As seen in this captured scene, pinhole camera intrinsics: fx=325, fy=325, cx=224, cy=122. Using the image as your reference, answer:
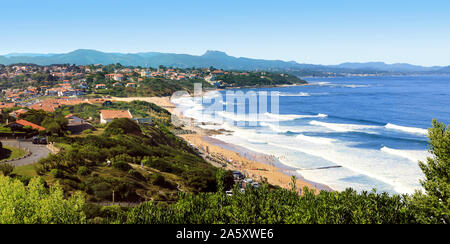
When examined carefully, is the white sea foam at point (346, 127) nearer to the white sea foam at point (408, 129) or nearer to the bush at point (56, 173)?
the white sea foam at point (408, 129)

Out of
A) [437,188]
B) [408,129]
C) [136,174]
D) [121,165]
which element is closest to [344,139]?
[408,129]

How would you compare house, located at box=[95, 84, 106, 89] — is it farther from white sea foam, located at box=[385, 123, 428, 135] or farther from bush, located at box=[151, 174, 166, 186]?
bush, located at box=[151, 174, 166, 186]

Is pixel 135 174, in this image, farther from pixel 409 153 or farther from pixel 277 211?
pixel 409 153

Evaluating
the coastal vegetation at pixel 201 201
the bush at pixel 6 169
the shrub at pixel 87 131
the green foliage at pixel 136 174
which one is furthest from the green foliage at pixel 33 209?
the shrub at pixel 87 131

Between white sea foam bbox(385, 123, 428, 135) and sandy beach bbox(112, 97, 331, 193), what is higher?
white sea foam bbox(385, 123, 428, 135)

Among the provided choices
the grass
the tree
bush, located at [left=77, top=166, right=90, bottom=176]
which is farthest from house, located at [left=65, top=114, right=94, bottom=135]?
the tree

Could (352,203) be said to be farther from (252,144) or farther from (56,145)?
(252,144)
